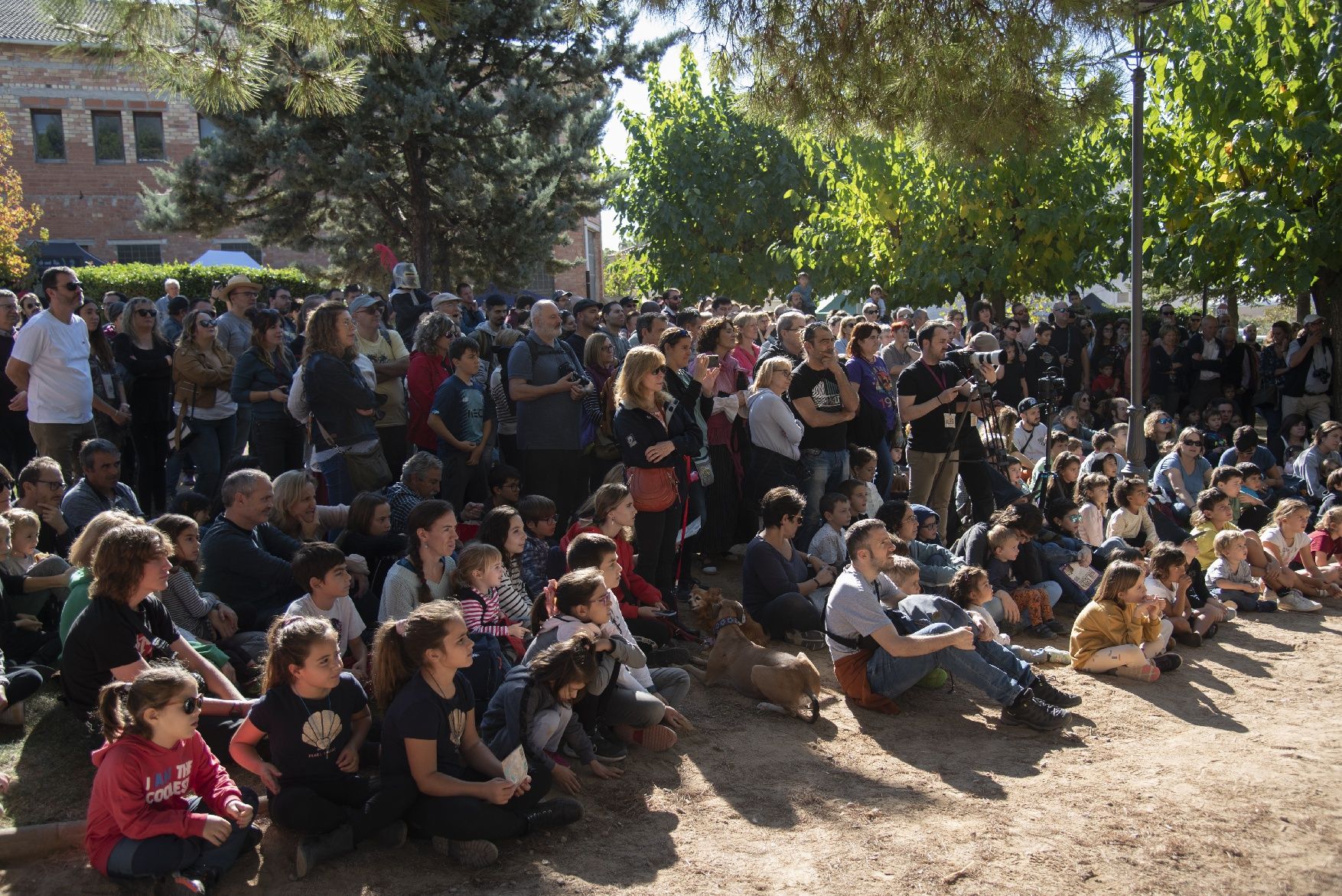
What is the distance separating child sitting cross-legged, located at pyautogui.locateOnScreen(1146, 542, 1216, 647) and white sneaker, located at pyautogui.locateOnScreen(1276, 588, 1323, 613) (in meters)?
1.19

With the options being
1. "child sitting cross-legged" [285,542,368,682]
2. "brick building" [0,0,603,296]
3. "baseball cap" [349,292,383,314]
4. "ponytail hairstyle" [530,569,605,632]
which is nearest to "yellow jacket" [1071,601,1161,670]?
"ponytail hairstyle" [530,569,605,632]

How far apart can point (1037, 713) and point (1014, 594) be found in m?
1.92

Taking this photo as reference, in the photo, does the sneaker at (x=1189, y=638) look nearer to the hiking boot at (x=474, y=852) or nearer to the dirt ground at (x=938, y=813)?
the dirt ground at (x=938, y=813)

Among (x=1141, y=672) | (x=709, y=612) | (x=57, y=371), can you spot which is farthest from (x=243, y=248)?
(x=1141, y=672)

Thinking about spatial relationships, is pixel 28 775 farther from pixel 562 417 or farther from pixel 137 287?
pixel 137 287

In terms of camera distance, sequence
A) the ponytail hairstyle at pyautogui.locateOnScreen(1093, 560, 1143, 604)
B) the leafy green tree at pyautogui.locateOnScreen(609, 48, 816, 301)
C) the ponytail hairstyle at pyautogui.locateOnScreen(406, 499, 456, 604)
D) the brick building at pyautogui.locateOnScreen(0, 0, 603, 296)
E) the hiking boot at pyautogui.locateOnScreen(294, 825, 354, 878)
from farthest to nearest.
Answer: the brick building at pyautogui.locateOnScreen(0, 0, 603, 296) < the leafy green tree at pyautogui.locateOnScreen(609, 48, 816, 301) < the ponytail hairstyle at pyautogui.locateOnScreen(1093, 560, 1143, 604) < the ponytail hairstyle at pyautogui.locateOnScreen(406, 499, 456, 604) < the hiking boot at pyautogui.locateOnScreen(294, 825, 354, 878)

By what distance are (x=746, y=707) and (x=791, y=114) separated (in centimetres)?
388

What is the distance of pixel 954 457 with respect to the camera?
861 centimetres

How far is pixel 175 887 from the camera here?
3.79 meters

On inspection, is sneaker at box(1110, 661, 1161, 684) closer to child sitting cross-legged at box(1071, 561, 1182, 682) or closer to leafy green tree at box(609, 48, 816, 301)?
child sitting cross-legged at box(1071, 561, 1182, 682)

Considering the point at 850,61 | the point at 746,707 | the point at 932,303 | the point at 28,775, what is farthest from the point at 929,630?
the point at 932,303

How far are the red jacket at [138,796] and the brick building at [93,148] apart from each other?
1071 inches

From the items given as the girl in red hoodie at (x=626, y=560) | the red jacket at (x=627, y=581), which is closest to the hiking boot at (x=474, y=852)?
the girl in red hoodie at (x=626, y=560)

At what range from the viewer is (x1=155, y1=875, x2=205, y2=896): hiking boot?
149 inches
